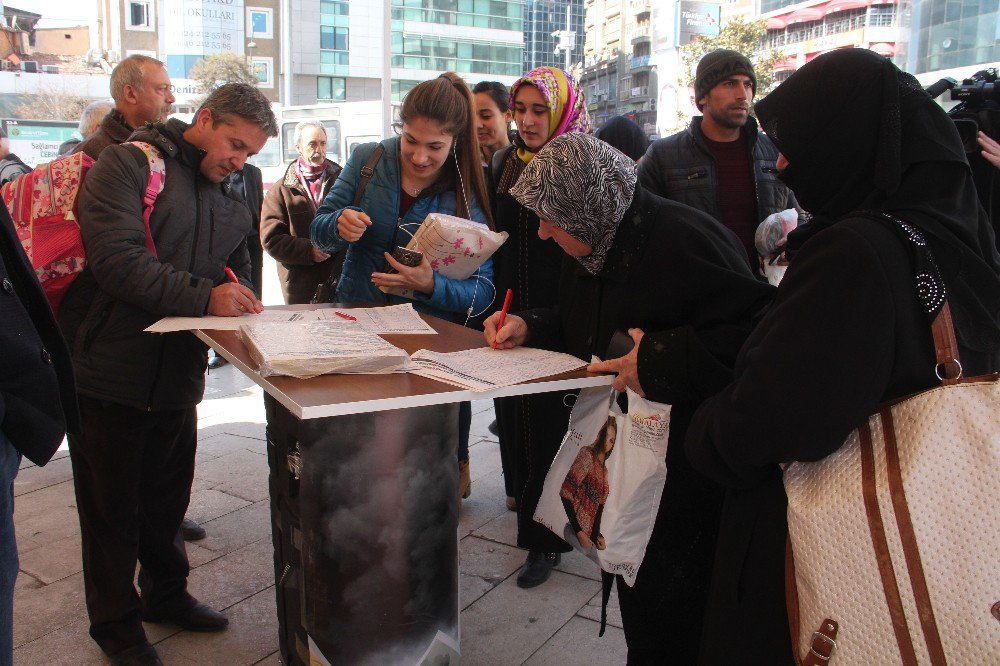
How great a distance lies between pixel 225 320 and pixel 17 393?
78 centimetres

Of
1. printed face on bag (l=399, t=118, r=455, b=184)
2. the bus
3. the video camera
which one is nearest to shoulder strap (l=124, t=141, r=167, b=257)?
printed face on bag (l=399, t=118, r=455, b=184)

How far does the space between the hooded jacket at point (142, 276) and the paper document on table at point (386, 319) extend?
372mm

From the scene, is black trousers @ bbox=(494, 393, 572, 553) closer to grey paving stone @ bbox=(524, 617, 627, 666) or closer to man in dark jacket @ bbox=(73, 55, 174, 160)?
grey paving stone @ bbox=(524, 617, 627, 666)

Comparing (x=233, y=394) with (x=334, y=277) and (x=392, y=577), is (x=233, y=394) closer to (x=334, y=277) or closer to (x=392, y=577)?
(x=334, y=277)

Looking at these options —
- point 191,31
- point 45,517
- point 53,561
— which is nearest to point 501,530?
point 53,561

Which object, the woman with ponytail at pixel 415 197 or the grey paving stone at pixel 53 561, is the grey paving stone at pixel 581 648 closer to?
the woman with ponytail at pixel 415 197

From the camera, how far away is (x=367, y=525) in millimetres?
1845

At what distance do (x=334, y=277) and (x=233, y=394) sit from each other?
259 cm

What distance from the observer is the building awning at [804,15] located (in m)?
38.5

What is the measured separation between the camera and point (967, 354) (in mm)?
1206

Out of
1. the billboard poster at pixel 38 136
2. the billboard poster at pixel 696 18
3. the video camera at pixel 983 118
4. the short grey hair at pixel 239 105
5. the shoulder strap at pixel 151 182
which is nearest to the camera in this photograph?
the shoulder strap at pixel 151 182

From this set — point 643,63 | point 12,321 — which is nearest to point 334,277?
point 12,321

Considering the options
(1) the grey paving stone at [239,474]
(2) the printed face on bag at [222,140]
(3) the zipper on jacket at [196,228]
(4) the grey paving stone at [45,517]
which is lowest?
(4) the grey paving stone at [45,517]

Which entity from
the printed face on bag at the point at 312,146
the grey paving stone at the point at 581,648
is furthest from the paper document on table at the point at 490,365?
the printed face on bag at the point at 312,146
